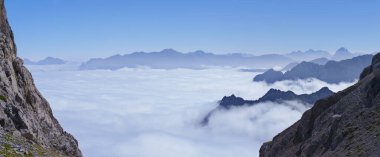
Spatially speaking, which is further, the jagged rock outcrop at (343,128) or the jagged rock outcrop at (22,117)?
the jagged rock outcrop at (22,117)

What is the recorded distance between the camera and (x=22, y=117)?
2498 inches

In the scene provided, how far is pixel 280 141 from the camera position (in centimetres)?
8850

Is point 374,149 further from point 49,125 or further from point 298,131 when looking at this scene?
point 49,125

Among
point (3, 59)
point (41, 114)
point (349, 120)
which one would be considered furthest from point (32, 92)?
point (349, 120)

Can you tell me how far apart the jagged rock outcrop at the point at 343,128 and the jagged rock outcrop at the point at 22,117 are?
35064 mm

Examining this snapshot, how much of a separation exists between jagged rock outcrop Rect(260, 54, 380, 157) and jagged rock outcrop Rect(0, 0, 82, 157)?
115ft

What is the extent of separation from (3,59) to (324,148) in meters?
51.5

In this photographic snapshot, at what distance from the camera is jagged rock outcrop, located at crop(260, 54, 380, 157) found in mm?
49369

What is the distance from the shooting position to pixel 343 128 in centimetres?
5756

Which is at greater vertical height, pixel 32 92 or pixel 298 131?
pixel 32 92

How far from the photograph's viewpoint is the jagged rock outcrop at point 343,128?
49.4 meters

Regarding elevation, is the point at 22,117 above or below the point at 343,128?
above

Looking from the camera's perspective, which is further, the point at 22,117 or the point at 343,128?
the point at 22,117

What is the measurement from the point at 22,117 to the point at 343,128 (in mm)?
44412
